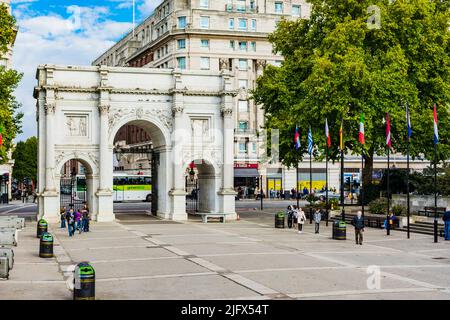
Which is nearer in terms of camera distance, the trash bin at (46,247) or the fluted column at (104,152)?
the trash bin at (46,247)

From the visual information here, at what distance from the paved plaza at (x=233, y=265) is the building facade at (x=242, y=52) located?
4247cm

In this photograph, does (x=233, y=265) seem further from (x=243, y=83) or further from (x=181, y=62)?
(x=181, y=62)

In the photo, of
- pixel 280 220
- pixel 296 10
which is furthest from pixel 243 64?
pixel 280 220

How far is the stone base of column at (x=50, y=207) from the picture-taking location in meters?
46.8

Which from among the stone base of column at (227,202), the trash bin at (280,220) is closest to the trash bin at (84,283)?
the trash bin at (280,220)

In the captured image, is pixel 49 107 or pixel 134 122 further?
pixel 134 122

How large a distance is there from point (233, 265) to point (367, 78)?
73.1 ft

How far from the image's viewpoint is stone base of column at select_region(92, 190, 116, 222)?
47.9 meters

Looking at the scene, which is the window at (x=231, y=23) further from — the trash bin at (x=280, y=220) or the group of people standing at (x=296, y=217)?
the trash bin at (x=280, y=220)

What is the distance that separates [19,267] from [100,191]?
23821 millimetres

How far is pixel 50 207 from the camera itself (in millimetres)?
46875

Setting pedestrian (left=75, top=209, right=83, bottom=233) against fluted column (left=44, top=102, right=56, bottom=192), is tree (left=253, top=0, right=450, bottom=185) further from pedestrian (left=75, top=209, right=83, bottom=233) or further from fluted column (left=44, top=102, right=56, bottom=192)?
pedestrian (left=75, top=209, right=83, bottom=233)
